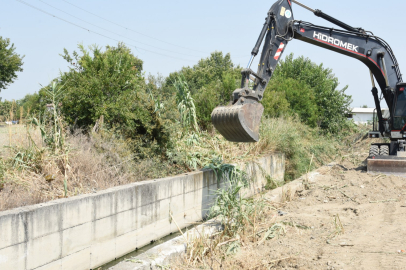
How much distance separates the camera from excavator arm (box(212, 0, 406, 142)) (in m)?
8.27

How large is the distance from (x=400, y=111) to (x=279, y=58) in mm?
4765

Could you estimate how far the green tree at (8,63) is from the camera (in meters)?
26.6

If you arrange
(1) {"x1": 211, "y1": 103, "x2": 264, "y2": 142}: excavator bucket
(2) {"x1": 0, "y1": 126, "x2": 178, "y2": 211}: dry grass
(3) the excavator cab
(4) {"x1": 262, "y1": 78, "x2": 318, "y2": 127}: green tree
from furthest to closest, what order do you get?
(4) {"x1": 262, "y1": 78, "x2": 318, "y2": 127}: green tree
(3) the excavator cab
(1) {"x1": 211, "y1": 103, "x2": 264, "y2": 142}: excavator bucket
(2) {"x1": 0, "y1": 126, "x2": 178, "y2": 211}: dry grass

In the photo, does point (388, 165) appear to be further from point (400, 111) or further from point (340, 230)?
point (340, 230)

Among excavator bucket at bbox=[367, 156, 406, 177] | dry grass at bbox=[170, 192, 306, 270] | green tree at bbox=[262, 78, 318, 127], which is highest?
green tree at bbox=[262, 78, 318, 127]

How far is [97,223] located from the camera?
266 inches

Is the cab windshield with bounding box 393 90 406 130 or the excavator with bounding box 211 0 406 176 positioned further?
the cab windshield with bounding box 393 90 406 130

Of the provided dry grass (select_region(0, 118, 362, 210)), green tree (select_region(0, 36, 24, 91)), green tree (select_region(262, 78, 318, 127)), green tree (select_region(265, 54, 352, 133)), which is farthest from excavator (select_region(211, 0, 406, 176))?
green tree (select_region(0, 36, 24, 91))

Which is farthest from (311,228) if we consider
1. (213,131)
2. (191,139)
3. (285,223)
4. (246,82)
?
(213,131)

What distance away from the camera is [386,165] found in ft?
37.6

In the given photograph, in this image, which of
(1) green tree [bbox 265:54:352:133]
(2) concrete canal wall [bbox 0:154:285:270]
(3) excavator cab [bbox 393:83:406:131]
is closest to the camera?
(2) concrete canal wall [bbox 0:154:285:270]

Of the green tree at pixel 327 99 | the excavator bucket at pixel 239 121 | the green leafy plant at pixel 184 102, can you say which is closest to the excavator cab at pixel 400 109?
the excavator bucket at pixel 239 121

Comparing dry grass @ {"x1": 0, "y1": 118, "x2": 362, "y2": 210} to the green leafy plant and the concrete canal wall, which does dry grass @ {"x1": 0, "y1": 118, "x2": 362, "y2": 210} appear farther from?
the concrete canal wall

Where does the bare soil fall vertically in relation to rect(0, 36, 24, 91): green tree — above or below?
below
